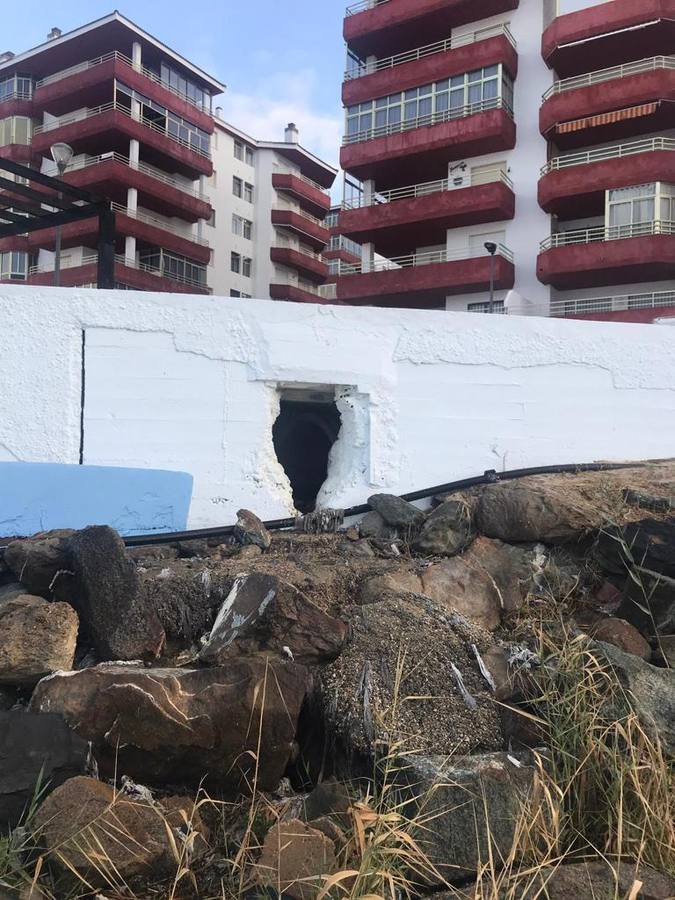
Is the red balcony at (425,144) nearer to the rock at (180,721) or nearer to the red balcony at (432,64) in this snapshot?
the red balcony at (432,64)

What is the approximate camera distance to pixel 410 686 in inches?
173

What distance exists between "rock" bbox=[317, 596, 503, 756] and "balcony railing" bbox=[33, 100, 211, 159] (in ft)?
100

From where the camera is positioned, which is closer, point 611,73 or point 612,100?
point 612,100

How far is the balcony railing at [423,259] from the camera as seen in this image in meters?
24.1

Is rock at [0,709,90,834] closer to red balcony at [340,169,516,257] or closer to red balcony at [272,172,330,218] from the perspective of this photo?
red balcony at [340,169,516,257]

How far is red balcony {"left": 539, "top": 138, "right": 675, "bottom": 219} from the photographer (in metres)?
21.3

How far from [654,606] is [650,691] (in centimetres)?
156

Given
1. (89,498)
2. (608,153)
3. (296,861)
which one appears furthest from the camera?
(608,153)

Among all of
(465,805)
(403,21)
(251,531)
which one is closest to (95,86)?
(403,21)

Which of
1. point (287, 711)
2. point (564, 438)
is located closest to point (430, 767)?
point (287, 711)

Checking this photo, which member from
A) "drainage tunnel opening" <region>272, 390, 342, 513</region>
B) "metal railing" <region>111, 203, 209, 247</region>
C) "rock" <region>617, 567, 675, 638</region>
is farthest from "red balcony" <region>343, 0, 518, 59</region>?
"rock" <region>617, 567, 675, 638</region>

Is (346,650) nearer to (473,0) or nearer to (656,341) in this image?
(656,341)

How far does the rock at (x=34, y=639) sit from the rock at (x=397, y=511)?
12.0 feet

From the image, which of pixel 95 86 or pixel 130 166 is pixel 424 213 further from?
pixel 95 86
